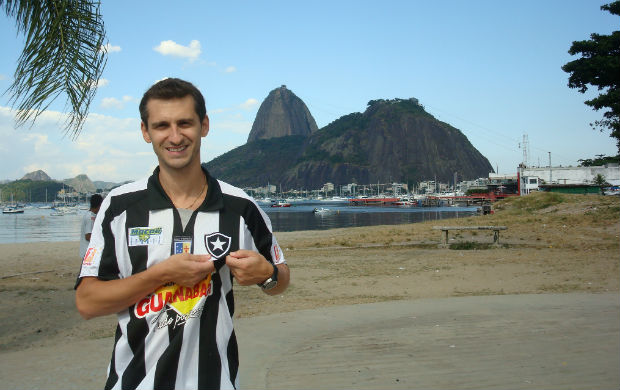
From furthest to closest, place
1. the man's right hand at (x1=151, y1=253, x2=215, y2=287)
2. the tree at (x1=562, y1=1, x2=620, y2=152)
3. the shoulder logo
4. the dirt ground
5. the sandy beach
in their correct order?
the tree at (x1=562, y1=1, x2=620, y2=152)
the dirt ground
the sandy beach
the shoulder logo
the man's right hand at (x1=151, y1=253, x2=215, y2=287)

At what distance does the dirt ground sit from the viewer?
7828 mm

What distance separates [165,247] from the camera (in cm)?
179

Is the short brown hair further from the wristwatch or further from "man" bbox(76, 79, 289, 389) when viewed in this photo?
the wristwatch

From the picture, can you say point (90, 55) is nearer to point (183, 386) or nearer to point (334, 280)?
point (183, 386)

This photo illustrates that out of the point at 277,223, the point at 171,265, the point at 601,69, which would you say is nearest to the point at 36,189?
the point at 277,223

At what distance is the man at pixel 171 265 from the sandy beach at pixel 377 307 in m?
2.84

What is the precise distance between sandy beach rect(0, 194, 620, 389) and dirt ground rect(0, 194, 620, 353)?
28 mm

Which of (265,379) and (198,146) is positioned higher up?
(198,146)

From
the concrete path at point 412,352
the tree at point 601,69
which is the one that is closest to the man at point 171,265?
the concrete path at point 412,352

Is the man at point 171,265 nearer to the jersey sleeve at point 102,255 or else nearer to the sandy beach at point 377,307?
the jersey sleeve at point 102,255

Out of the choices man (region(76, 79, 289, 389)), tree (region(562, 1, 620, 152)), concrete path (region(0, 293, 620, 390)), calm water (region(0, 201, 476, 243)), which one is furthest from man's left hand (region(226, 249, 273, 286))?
calm water (region(0, 201, 476, 243))

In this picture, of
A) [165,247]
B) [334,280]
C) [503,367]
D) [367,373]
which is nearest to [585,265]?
[334,280]

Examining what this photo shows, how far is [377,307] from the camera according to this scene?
7.75m

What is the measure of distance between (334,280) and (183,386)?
382 inches
